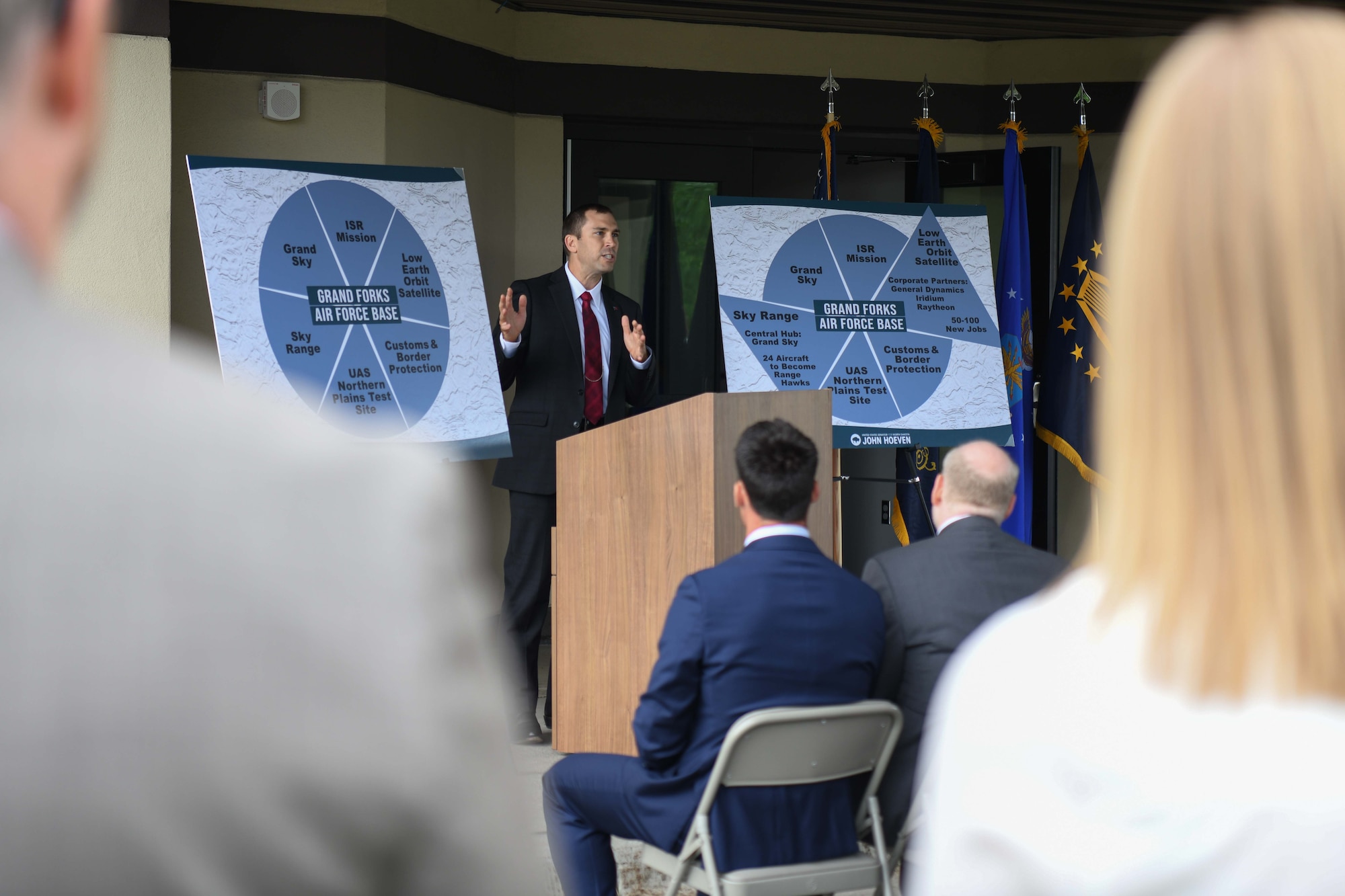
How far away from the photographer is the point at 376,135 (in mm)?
5320

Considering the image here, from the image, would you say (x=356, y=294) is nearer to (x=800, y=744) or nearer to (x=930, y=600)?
(x=930, y=600)

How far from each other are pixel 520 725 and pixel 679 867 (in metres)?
2.07

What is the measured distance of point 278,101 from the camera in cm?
514

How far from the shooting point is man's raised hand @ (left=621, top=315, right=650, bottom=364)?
4.66 meters

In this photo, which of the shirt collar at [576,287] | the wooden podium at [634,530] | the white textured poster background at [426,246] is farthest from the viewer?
the shirt collar at [576,287]

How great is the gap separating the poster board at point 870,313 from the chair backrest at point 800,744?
2.61m

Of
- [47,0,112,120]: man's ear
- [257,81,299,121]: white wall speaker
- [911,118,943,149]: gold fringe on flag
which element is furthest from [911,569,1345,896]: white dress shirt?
[911,118,943,149]: gold fringe on flag

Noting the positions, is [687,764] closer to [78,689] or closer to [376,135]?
[78,689]

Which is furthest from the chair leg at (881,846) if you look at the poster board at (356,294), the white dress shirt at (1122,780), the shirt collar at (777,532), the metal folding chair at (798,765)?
the poster board at (356,294)

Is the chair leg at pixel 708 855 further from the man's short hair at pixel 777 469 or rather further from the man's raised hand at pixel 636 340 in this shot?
the man's raised hand at pixel 636 340

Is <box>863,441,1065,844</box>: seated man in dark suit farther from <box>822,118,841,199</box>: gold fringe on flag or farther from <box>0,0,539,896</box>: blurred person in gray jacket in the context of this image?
<box>822,118,841,199</box>: gold fringe on flag

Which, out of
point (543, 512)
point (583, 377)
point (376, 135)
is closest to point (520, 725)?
point (543, 512)

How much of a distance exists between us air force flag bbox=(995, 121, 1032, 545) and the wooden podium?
2640 millimetres

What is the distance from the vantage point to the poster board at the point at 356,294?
4.20m
